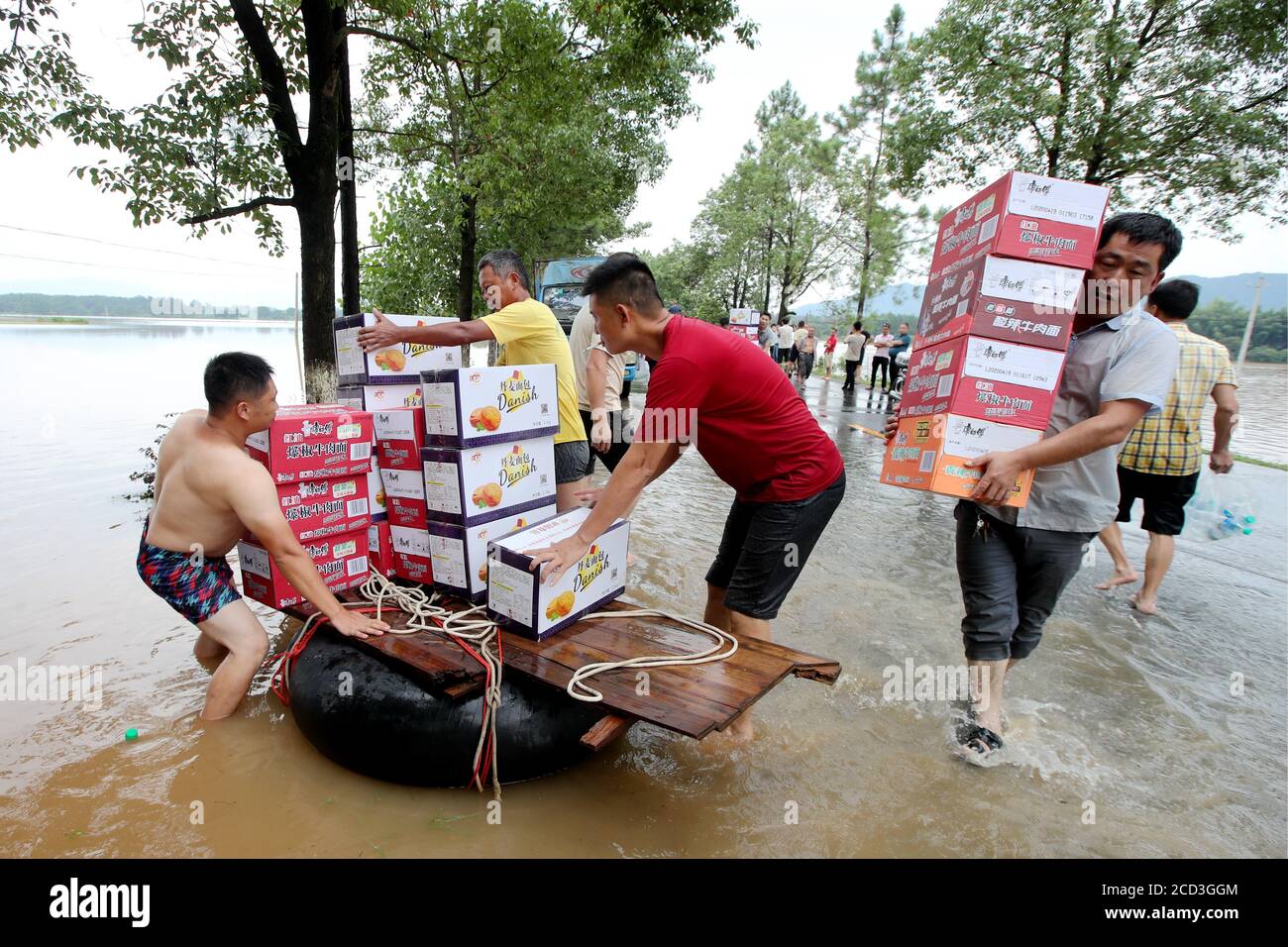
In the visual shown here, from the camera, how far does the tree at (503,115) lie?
24.1 feet

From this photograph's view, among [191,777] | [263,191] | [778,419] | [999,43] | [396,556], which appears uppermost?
[999,43]

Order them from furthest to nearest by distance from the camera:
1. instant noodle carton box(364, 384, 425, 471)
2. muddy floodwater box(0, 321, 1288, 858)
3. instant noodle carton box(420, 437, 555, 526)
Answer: instant noodle carton box(364, 384, 425, 471) → instant noodle carton box(420, 437, 555, 526) → muddy floodwater box(0, 321, 1288, 858)

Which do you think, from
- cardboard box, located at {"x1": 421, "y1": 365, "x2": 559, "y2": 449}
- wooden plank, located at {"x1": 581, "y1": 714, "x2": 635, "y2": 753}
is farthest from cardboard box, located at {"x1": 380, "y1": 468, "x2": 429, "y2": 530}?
wooden plank, located at {"x1": 581, "y1": 714, "x2": 635, "y2": 753}

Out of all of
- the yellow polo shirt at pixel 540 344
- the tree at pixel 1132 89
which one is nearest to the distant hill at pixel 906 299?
the tree at pixel 1132 89

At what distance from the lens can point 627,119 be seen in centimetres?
1850

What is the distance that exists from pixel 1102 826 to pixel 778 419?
6.87 ft

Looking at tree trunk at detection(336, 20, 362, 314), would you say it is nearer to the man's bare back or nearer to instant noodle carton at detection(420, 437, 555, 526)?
the man's bare back

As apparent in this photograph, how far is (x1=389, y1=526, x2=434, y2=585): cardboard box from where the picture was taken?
3242mm

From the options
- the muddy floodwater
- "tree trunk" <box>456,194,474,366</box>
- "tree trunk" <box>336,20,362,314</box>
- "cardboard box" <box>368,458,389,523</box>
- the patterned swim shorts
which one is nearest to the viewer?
the muddy floodwater

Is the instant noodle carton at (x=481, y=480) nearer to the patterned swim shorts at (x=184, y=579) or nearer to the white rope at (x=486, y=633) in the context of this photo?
the white rope at (x=486, y=633)

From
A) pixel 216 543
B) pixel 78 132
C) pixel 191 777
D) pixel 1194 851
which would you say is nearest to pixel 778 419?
pixel 1194 851

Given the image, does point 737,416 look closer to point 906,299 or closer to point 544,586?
point 544,586

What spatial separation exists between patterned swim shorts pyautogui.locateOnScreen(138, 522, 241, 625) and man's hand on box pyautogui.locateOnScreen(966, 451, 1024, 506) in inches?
131
